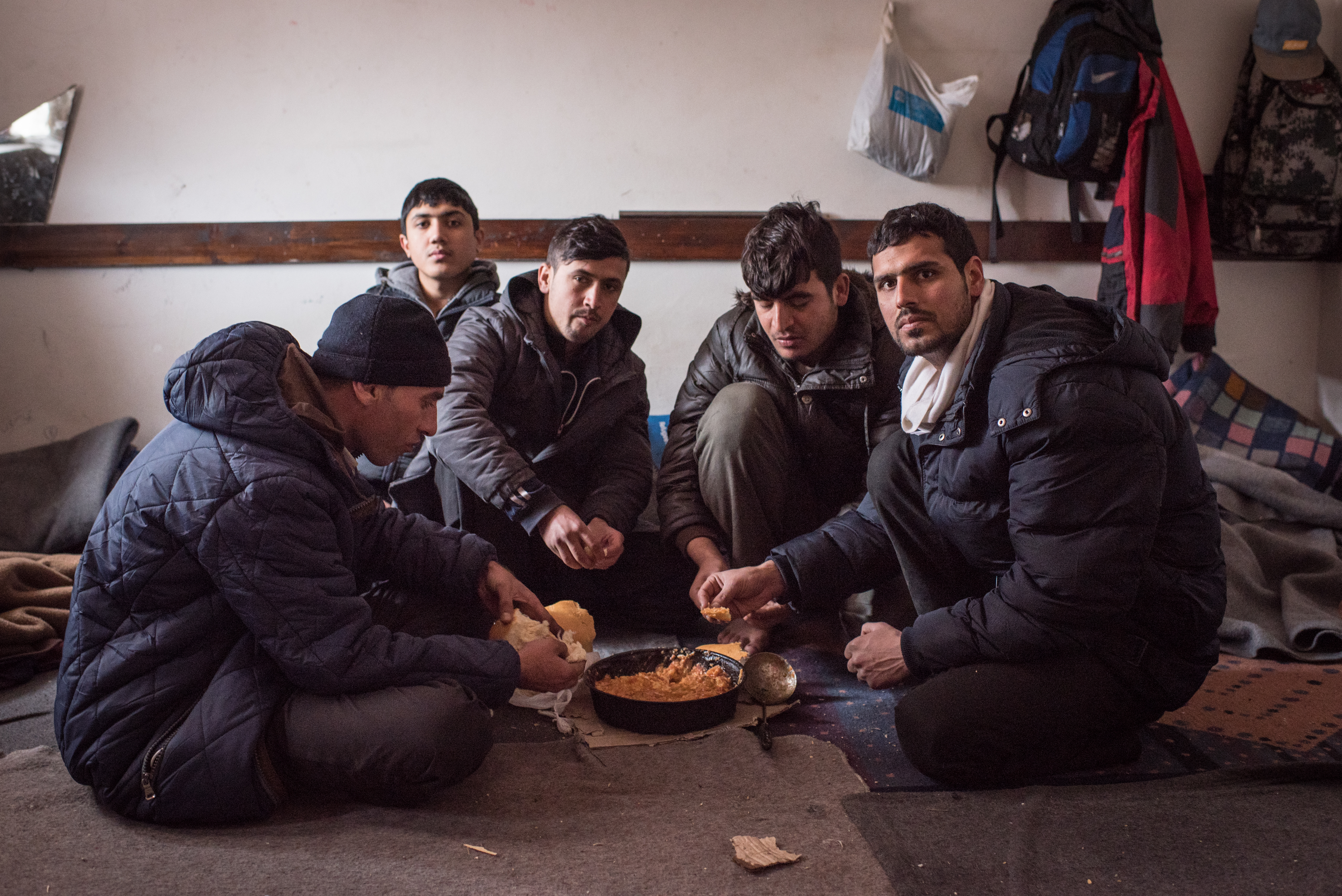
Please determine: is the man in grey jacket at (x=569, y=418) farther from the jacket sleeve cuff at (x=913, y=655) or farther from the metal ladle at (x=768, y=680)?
the jacket sleeve cuff at (x=913, y=655)

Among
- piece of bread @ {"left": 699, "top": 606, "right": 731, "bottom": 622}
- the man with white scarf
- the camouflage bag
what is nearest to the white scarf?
the man with white scarf

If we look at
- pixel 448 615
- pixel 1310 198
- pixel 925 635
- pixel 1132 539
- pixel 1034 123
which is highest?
pixel 1034 123

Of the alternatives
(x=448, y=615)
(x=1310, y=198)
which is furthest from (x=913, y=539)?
(x=1310, y=198)

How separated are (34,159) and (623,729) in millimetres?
3184

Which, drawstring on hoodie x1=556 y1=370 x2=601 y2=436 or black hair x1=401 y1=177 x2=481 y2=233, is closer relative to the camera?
drawstring on hoodie x1=556 y1=370 x2=601 y2=436

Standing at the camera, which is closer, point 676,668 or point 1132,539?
point 1132,539

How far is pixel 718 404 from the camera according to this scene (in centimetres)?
244

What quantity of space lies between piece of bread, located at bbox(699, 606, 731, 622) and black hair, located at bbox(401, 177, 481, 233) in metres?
1.62

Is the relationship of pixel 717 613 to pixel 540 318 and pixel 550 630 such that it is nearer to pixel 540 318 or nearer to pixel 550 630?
pixel 550 630

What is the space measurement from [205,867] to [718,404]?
4.97 feet

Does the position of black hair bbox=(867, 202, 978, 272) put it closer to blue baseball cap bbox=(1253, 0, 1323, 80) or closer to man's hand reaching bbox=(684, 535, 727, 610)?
man's hand reaching bbox=(684, 535, 727, 610)

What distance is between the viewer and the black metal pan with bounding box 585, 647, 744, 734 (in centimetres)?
186

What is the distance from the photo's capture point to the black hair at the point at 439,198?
9.84 feet

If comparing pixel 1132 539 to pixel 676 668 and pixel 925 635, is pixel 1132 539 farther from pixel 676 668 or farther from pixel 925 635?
pixel 676 668
